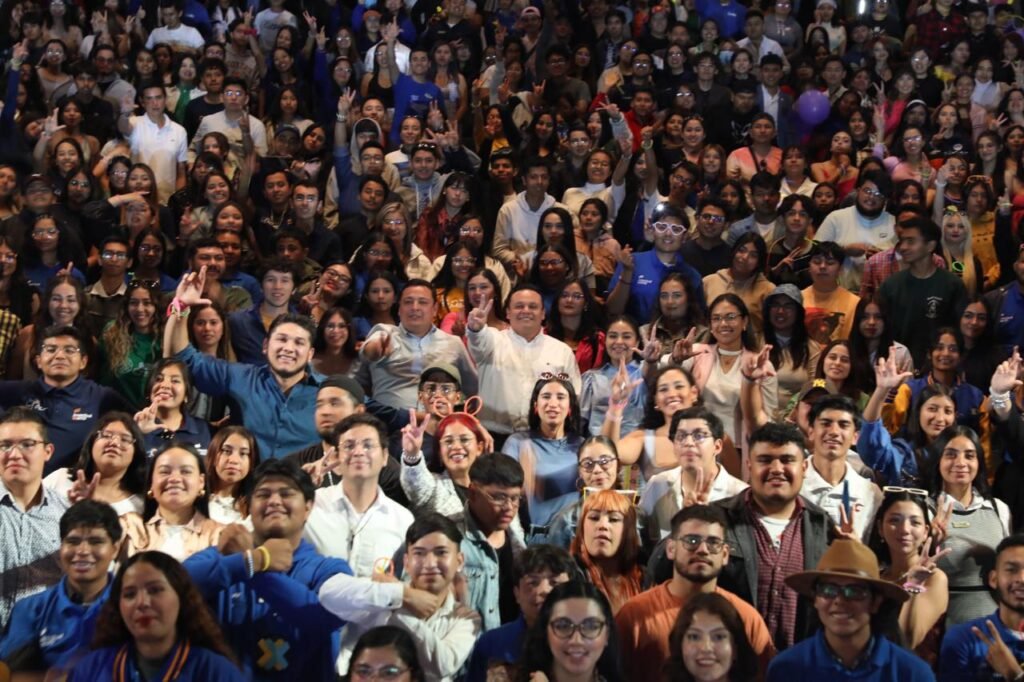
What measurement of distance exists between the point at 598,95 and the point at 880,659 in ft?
23.0

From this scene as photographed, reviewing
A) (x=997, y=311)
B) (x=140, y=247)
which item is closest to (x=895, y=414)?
(x=997, y=311)

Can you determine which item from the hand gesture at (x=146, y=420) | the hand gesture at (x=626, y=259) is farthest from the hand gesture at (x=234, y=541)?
the hand gesture at (x=626, y=259)

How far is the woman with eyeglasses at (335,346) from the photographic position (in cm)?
747

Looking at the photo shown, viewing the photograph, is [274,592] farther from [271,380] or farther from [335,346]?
[335,346]

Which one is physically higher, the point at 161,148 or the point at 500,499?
the point at 161,148

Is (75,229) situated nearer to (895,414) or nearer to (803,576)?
(895,414)

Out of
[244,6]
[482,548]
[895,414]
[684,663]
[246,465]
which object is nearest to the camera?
[684,663]

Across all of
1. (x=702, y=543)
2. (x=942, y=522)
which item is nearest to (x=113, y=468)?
(x=702, y=543)

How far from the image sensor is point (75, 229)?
28.4 ft

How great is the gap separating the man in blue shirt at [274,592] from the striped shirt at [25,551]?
Result: 81cm

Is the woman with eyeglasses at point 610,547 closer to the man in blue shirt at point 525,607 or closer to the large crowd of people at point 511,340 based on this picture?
the large crowd of people at point 511,340

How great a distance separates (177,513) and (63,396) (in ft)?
4.95

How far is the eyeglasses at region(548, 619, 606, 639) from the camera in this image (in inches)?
186

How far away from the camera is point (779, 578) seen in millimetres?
5402
